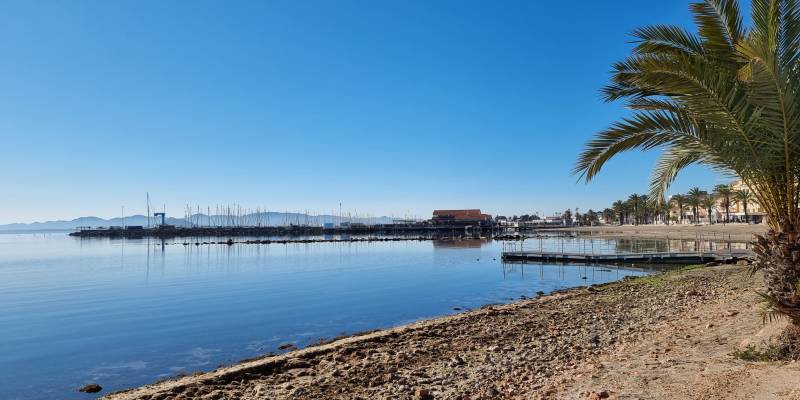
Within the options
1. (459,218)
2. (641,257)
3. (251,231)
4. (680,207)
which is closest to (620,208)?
(680,207)

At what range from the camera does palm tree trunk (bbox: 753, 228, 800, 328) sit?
7.11 metres

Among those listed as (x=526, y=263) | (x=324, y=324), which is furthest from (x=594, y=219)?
(x=324, y=324)

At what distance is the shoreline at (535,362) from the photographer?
23.6 ft

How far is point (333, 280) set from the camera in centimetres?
3872

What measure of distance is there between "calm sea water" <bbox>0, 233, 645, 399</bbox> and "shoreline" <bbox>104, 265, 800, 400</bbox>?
4.16 m

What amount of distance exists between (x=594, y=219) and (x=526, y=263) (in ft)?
497

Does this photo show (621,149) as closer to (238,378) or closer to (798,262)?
(798,262)

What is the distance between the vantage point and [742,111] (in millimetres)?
7328

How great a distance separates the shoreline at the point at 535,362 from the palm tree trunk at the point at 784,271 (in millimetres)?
934

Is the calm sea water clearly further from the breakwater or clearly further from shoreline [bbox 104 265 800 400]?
the breakwater

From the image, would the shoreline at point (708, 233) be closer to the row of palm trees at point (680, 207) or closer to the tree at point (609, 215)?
the row of palm trees at point (680, 207)

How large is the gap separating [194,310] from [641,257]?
38.0 m

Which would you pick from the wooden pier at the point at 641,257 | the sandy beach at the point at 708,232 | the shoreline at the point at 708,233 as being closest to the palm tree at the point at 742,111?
the wooden pier at the point at 641,257

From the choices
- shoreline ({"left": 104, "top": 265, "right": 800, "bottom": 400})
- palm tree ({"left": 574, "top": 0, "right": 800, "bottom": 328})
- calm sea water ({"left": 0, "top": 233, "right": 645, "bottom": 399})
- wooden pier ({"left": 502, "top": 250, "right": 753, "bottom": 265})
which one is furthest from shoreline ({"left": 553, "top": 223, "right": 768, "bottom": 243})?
palm tree ({"left": 574, "top": 0, "right": 800, "bottom": 328})
